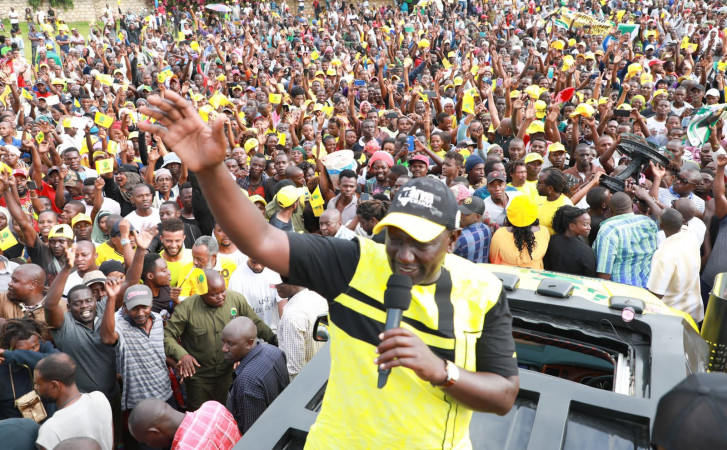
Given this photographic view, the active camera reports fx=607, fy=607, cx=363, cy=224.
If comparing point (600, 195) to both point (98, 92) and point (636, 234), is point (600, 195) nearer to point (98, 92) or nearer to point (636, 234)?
point (636, 234)

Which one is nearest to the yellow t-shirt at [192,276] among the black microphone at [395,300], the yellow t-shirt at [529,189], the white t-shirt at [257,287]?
the white t-shirt at [257,287]

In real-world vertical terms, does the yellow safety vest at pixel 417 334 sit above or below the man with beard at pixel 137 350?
above

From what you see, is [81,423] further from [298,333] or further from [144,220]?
[144,220]

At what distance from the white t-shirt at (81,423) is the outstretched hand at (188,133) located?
2.64 m

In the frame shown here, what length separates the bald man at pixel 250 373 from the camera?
12.5 ft

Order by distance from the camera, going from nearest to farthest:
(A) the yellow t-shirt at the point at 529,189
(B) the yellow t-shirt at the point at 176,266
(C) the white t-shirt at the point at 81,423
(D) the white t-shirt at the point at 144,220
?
(C) the white t-shirt at the point at 81,423, (B) the yellow t-shirt at the point at 176,266, (A) the yellow t-shirt at the point at 529,189, (D) the white t-shirt at the point at 144,220

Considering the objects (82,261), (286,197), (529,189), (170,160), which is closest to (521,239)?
(529,189)

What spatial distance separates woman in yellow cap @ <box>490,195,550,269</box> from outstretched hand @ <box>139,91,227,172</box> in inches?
154

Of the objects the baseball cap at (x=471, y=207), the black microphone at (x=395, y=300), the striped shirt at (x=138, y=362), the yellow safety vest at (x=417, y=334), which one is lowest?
the striped shirt at (x=138, y=362)

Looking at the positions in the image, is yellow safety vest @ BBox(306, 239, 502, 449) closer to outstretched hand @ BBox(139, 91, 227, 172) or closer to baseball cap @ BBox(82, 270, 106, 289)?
outstretched hand @ BBox(139, 91, 227, 172)

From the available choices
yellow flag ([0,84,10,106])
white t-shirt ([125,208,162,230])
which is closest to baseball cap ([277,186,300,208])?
white t-shirt ([125,208,162,230])

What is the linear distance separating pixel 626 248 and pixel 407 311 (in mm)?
3934

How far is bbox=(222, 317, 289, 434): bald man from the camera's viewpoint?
3816 mm

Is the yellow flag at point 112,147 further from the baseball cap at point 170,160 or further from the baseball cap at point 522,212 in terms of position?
the baseball cap at point 522,212
